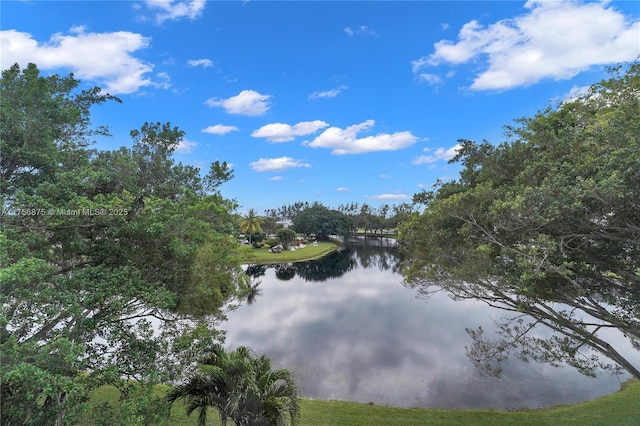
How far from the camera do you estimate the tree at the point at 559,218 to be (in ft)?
20.0

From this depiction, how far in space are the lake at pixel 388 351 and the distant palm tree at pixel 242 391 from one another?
20.8 ft

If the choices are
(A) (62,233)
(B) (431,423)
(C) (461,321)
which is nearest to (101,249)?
(A) (62,233)

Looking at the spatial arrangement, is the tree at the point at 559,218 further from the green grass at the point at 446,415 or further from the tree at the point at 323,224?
the tree at the point at 323,224

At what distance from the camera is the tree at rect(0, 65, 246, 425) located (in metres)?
4.63

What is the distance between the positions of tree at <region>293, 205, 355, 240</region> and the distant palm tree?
2763 inches

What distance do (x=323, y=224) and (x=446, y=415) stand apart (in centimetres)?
6684

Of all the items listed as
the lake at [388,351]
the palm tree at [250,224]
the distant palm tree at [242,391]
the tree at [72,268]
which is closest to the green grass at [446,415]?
the lake at [388,351]

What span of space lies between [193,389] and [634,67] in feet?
38.5

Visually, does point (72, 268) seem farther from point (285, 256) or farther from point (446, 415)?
point (285, 256)

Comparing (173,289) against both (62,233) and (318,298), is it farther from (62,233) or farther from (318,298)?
(318,298)

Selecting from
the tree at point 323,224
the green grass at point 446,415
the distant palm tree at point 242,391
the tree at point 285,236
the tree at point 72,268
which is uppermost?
the tree at point 323,224

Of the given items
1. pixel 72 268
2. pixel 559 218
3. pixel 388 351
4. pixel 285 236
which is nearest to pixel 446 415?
pixel 388 351

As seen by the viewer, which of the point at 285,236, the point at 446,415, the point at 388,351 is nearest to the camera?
the point at 446,415

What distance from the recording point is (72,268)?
636cm
